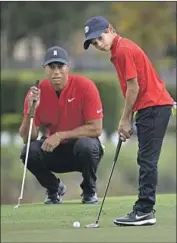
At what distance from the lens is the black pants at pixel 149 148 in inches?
280

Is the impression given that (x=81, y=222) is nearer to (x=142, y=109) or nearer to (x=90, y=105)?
(x=142, y=109)

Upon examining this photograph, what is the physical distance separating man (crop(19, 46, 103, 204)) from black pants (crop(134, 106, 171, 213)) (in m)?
1.62

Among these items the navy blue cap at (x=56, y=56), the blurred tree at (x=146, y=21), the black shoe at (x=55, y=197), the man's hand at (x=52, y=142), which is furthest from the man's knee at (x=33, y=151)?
the blurred tree at (x=146, y=21)

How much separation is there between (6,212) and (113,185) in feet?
27.7

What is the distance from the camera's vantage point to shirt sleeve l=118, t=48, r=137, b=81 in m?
6.96

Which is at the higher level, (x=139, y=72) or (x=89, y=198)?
(x=139, y=72)

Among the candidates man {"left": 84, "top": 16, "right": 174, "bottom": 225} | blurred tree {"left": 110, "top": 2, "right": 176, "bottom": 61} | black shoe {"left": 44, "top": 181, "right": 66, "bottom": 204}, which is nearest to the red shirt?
man {"left": 84, "top": 16, "right": 174, "bottom": 225}

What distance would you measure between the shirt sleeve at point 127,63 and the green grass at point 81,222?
1202 mm

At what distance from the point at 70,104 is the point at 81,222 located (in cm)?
187

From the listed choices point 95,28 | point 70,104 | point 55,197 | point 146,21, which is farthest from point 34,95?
point 146,21

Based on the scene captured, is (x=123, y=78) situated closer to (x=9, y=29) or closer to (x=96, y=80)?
(x=96, y=80)

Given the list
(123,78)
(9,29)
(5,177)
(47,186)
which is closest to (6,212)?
(47,186)

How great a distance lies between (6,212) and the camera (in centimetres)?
800

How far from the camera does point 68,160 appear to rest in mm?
9070
